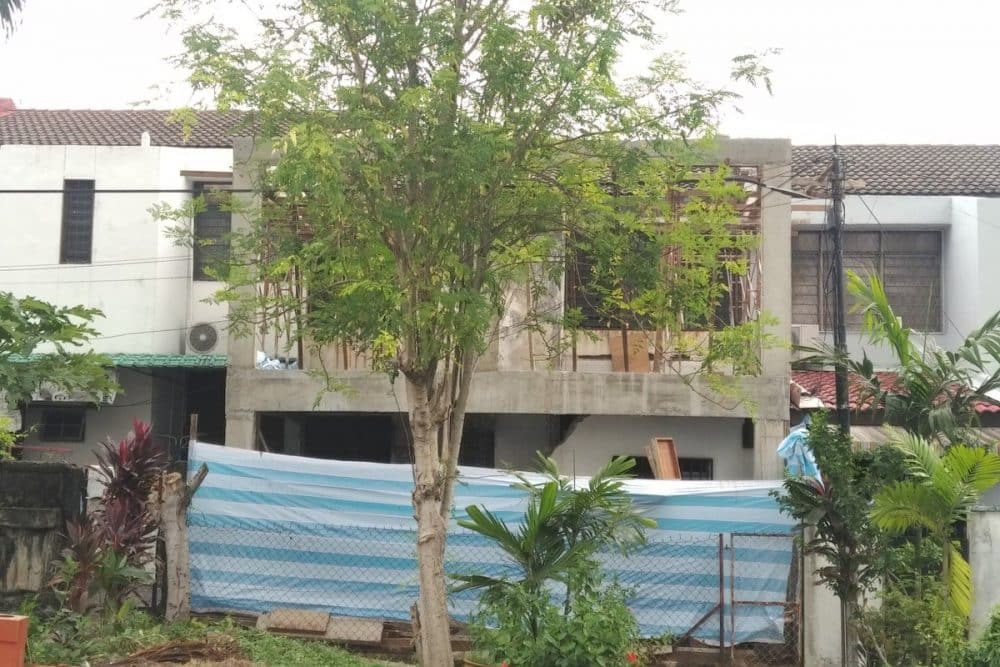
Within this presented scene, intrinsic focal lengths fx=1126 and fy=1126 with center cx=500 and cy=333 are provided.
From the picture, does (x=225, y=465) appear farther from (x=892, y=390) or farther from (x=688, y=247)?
(x=892, y=390)

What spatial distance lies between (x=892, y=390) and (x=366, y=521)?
577 centimetres

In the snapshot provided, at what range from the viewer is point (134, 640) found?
10.7m

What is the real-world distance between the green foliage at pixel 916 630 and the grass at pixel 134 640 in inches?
191

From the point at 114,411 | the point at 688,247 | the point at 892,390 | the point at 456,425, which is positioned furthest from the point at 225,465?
the point at 114,411

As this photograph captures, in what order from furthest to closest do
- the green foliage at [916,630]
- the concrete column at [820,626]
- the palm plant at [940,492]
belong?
1. the concrete column at [820,626]
2. the green foliage at [916,630]
3. the palm plant at [940,492]

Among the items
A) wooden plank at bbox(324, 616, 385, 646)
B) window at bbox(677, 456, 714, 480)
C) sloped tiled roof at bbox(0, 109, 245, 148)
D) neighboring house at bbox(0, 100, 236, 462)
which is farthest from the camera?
sloped tiled roof at bbox(0, 109, 245, 148)

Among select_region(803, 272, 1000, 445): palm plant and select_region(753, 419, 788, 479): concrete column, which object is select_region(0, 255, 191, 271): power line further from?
select_region(803, 272, 1000, 445): palm plant

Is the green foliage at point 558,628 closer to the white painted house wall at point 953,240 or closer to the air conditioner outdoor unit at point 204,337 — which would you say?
the white painted house wall at point 953,240

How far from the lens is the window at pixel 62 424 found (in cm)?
2167

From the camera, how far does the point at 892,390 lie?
10992 millimetres

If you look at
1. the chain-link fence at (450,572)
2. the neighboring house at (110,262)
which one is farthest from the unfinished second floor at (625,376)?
the neighboring house at (110,262)

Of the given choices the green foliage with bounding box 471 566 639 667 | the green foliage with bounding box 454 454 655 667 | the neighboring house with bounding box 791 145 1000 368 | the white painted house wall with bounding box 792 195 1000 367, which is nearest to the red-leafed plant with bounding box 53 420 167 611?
the green foliage with bounding box 454 454 655 667

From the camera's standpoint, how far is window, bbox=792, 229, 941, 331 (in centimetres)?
2041

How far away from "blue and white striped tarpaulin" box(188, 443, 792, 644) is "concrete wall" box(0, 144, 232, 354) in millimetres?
9452
